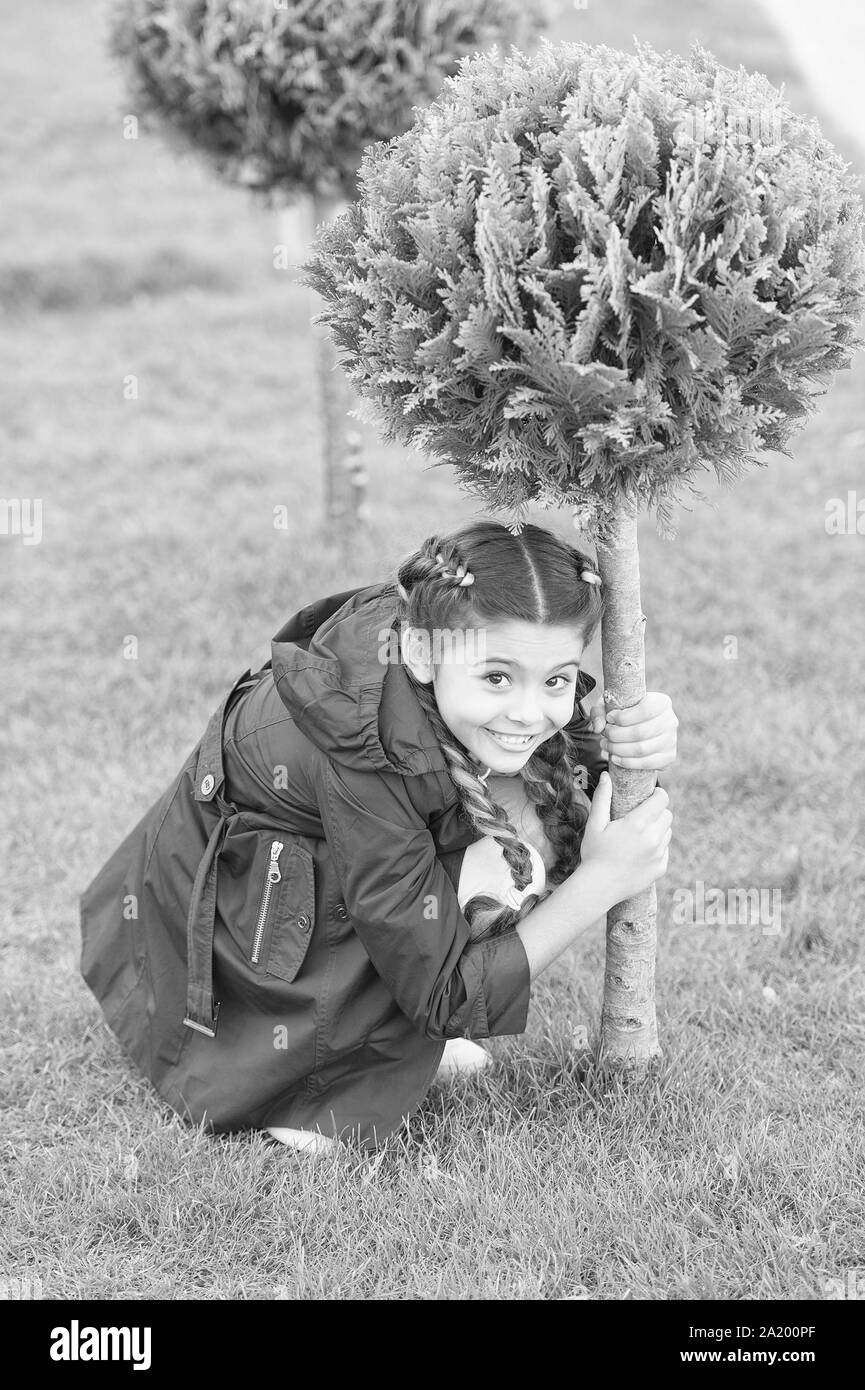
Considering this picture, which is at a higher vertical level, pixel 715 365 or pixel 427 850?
pixel 715 365

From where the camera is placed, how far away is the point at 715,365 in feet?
7.69

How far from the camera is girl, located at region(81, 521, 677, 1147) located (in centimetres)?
282

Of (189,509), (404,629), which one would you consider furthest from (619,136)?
(189,509)

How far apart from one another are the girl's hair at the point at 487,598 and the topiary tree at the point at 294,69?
284cm

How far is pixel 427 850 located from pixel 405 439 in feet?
2.77

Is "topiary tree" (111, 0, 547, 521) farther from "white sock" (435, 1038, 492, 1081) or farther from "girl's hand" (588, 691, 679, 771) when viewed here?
"white sock" (435, 1038, 492, 1081)

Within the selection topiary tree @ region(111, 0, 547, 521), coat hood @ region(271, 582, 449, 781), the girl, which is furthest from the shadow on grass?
coat hood @ region(271, 582, 449, 781)

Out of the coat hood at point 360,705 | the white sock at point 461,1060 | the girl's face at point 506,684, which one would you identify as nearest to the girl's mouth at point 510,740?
the girl's face at point 506,684

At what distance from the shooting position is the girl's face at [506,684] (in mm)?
2807

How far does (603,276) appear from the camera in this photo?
2.27 meters

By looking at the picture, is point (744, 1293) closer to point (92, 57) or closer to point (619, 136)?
point (619, 136)

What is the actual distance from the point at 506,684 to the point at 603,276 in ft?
2.93

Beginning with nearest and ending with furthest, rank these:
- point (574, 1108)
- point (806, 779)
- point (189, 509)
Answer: point (574, 1108) < point (806, 779) < point (189, 509)

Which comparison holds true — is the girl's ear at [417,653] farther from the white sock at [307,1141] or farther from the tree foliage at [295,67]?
the tree foliage at [295,67]
